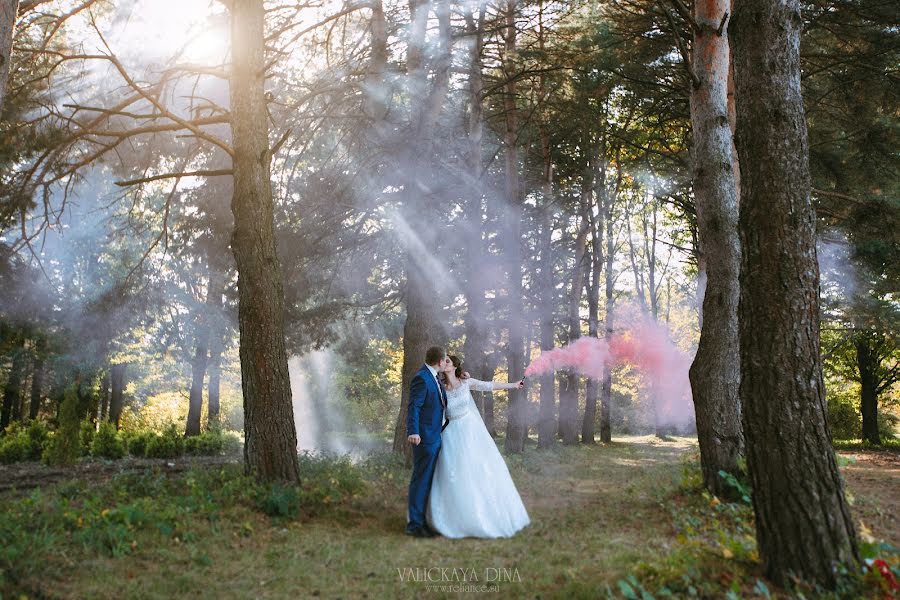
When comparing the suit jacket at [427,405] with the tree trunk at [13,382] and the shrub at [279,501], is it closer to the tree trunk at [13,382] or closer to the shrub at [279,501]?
the shrub at [279,501]

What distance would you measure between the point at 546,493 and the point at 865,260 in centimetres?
1215

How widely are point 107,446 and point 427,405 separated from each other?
525 inches

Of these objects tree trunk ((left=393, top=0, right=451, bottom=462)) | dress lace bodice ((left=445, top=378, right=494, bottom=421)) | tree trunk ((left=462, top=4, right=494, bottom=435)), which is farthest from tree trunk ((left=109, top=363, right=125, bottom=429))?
dress lace bodice ((left=445, top=378, right=494, bottom=421))

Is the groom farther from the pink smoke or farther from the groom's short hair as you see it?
the pink smoke

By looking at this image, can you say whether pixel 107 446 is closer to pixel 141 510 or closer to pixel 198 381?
pixel 198 381

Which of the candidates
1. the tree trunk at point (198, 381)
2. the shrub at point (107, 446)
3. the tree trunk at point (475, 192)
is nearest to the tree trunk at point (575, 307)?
the tree trunk at point (475, 192)

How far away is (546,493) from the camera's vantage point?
11.1 meters

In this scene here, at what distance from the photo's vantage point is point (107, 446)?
17.6 meters

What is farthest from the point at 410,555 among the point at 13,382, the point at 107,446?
the point at 13,382

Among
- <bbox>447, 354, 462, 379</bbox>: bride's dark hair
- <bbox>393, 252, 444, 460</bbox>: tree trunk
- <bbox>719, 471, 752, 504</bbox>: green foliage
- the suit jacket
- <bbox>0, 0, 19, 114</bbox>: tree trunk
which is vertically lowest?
<bbox>719, 471, 752, 504</bbox>: green foliage

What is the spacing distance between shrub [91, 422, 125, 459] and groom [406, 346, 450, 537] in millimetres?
12738

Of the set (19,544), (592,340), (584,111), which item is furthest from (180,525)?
(592,340)

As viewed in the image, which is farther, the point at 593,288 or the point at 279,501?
the point at 593,288

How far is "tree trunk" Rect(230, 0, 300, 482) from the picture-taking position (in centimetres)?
865
